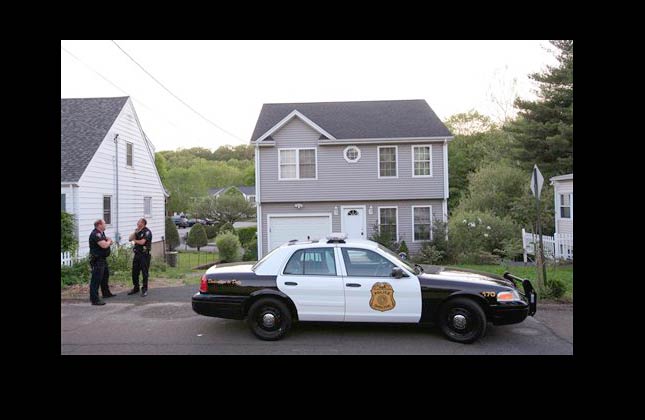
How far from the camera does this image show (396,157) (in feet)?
56.3

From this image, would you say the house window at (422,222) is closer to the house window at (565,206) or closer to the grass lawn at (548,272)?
the grass lawn at (548,272)

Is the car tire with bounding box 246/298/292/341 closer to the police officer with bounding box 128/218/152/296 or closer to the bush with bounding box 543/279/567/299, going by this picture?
the police officer with bounding box 128/218/152/296

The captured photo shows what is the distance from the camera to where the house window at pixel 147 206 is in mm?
20652

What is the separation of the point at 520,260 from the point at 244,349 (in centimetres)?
1314

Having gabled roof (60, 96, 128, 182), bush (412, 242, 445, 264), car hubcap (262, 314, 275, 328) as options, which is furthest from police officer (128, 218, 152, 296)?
bush (412, 242, 445, 264)

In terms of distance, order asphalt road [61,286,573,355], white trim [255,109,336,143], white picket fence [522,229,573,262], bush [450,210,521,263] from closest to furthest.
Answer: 1. asphalt road [61,286,573,355]
2. white picket fence [522,229,573,262]
3. bush [450,210,521,263]
4. white trim [255,109,336,143]

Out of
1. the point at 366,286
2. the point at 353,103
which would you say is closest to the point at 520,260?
the point at 353,103

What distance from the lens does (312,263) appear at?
6.56 metres

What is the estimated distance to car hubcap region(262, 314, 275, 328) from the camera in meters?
6.36

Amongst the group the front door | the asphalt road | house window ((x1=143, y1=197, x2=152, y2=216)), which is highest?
house window ((x1=143, y1=197, x2=152, y2=216))

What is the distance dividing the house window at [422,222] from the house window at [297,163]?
443cm

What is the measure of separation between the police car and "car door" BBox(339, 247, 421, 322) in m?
0.01

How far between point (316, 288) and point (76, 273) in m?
8.22

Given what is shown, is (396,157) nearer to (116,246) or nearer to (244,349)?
(116,246)
